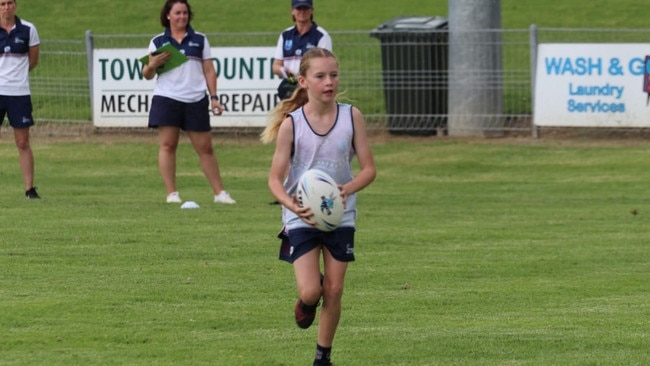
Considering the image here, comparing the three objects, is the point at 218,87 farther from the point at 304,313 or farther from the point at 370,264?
the point at 304,313

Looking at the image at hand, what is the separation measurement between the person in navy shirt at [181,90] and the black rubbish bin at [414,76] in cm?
717

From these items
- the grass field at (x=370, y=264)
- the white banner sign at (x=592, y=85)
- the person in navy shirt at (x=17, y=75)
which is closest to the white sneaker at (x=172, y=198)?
the grass field at (x=370, y=264)

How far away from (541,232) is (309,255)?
5880mm

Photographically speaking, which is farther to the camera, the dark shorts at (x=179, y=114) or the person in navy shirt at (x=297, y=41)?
the person in navy shirt at (x=297, y=41)

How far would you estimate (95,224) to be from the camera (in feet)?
40.3

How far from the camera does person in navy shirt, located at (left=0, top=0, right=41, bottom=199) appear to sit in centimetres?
1409

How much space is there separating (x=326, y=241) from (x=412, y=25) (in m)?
14.6

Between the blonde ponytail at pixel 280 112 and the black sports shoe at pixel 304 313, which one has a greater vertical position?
the blonde ponytail at pixel 280 112

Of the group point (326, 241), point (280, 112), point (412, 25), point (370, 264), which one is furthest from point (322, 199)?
point (412, 25)

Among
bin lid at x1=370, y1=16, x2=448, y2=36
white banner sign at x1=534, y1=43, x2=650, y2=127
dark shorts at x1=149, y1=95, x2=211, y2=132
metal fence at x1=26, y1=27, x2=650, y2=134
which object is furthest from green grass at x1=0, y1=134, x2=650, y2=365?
bin lid at x1=370, y1=16, x2=448, y2=36

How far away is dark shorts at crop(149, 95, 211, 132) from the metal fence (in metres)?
6.65

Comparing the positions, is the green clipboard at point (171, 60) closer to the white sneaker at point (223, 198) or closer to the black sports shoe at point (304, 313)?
the white sneaker at point (223, 198)

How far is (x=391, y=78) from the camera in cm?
2075

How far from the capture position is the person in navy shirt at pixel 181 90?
13711 millimetres
